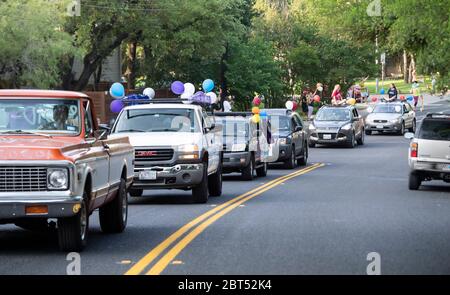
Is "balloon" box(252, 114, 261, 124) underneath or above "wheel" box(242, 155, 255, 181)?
above

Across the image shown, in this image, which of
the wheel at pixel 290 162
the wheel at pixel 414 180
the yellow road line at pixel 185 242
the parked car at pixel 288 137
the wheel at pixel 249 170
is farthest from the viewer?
the wheel at pixel 290 162

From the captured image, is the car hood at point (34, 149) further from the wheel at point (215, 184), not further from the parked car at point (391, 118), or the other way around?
the parked car at point (391, 118)

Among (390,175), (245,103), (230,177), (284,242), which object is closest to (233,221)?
(284,242)

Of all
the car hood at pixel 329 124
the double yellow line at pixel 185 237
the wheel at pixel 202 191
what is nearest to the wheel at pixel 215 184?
the double yellow line at pixel 185 237

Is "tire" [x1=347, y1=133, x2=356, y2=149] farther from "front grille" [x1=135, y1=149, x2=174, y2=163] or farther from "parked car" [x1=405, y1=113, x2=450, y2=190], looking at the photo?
"front grille" [x1=135, y1=149, x2=174, y2=163]

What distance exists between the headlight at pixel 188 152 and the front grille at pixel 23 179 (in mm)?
7574

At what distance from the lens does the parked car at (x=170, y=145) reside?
19.3 metres

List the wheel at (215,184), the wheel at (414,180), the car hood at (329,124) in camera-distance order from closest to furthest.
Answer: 1. the wheel at (215,184)
2. the wheel at (414,180)
3. the car hood at (329,124)

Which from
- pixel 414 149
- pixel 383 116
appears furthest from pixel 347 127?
pixel 414 149

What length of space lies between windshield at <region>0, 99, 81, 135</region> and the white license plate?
226 inches

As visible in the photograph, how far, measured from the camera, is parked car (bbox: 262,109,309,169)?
102 feet

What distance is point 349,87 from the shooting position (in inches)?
2844

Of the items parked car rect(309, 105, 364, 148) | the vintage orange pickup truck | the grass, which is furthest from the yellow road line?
the grass

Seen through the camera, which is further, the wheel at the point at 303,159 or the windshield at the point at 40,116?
the wheel at the point at 303,159
